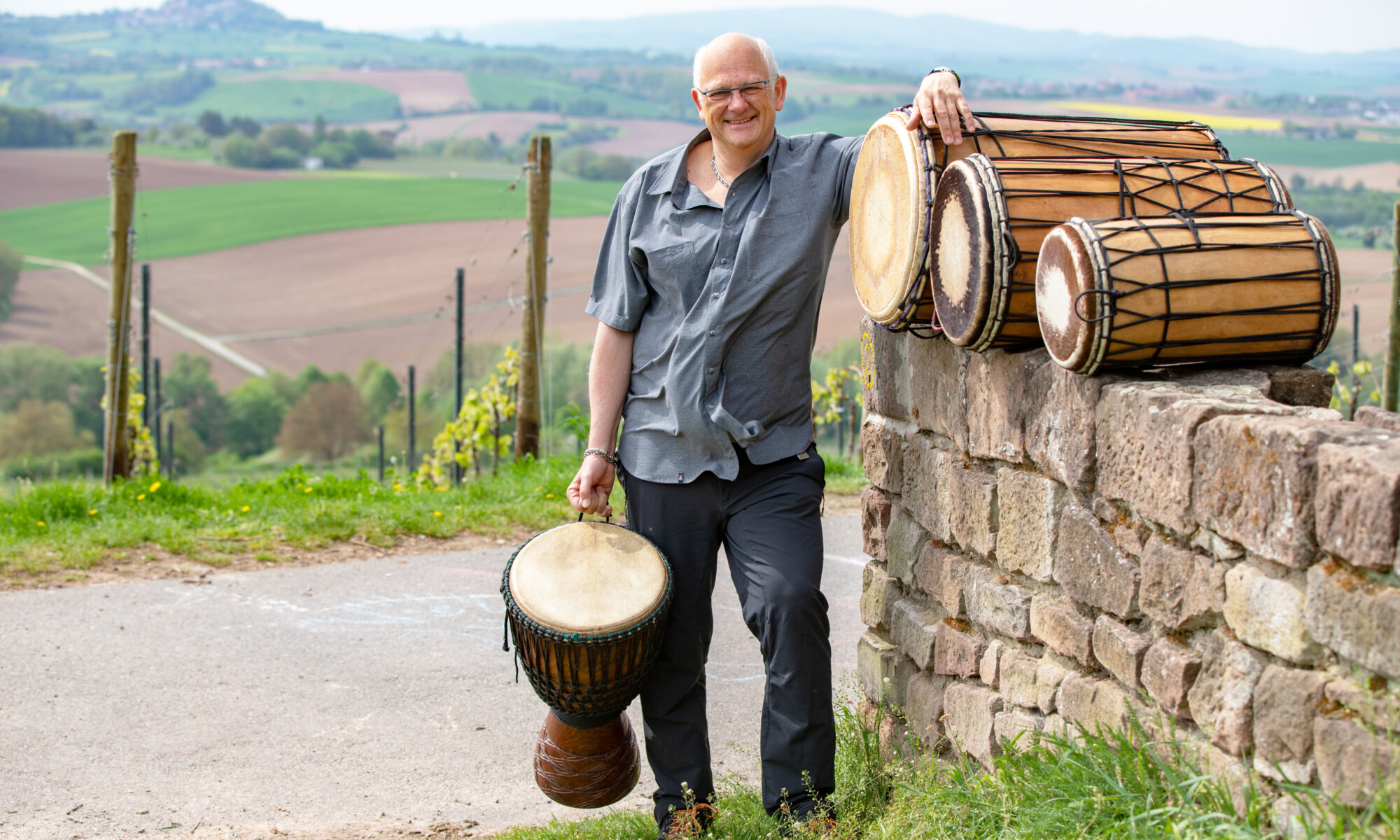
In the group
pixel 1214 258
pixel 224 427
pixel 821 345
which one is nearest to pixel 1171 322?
pixel 1214 258

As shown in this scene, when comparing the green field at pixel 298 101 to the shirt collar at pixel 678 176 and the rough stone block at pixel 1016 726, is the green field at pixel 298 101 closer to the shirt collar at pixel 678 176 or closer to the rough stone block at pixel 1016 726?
the shirt collar at pixel 678 176

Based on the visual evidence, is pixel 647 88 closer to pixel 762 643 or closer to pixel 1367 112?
pixel 1367 112

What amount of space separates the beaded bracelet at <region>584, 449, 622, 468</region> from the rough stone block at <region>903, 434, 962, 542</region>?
2.69 feet

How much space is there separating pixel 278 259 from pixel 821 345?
41032mm

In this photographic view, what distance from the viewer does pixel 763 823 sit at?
2805 mm

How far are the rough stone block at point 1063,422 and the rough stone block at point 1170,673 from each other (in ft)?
1.24

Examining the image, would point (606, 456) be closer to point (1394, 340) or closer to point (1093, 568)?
point (1093, 568)

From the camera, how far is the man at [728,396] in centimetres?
277

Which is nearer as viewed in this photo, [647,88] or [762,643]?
[762,643]

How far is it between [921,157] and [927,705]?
57.2 inches

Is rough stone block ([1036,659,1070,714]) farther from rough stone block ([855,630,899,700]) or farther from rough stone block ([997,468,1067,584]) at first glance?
rough stone block ([855,630,899,700])

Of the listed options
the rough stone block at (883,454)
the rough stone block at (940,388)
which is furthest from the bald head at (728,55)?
the rough stone block at (883,454)

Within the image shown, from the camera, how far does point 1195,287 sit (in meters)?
2.16

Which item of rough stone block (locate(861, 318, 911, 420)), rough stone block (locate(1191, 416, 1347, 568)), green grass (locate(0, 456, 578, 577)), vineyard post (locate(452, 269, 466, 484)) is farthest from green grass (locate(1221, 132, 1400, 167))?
rough stone block (locate(1191, 416, 1347, 568))
